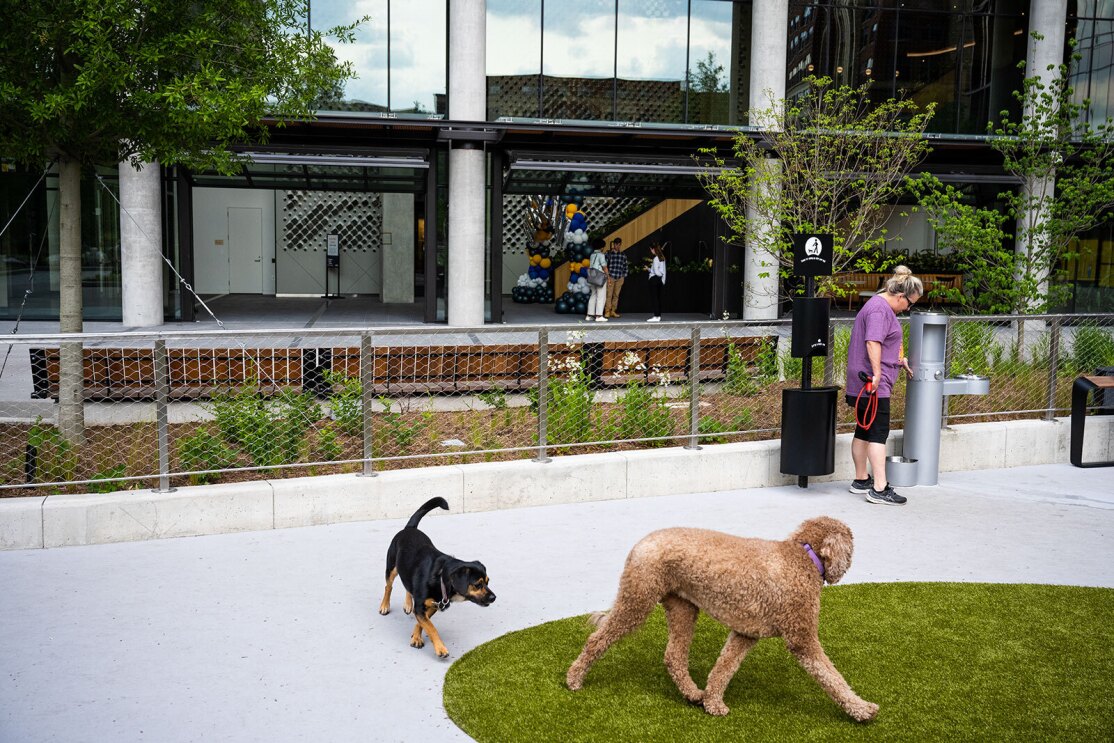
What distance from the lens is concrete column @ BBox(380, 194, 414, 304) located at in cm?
2766

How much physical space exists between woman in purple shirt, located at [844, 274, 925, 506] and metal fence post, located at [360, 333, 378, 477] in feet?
13.2

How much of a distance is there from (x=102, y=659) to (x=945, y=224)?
1273 centimetres

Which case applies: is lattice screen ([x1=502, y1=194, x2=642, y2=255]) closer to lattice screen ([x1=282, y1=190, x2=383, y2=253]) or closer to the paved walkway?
lattice screen ([x1=282, y1=190, x2=383, y2=253])

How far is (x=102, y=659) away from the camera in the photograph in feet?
18.2

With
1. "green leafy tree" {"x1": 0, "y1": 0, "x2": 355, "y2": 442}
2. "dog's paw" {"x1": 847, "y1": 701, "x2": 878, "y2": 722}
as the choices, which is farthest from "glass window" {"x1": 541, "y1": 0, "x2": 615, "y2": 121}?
"dog's paw" {"x1": 847, "y1": 701, "x2": 878, "y2": 722}

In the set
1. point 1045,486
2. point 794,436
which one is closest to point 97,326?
point 794,436

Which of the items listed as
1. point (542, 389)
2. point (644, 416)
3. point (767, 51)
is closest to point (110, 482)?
point (542, 389)

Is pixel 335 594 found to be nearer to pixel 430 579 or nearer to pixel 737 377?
pixel 430 579

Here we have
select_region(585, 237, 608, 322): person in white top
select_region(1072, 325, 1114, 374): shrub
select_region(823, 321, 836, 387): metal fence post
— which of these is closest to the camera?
select_region(823, 321, 836, 387): metal fence post

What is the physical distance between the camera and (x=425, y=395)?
9.87 meters

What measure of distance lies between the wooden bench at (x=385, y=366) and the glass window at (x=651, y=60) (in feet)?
41.2

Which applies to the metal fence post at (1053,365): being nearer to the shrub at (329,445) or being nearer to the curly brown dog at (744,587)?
the curly brown dog at (744,587)

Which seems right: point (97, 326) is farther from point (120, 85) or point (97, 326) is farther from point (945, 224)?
point (945, 224)

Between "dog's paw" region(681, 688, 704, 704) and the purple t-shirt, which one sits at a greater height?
the purple t-shirt
